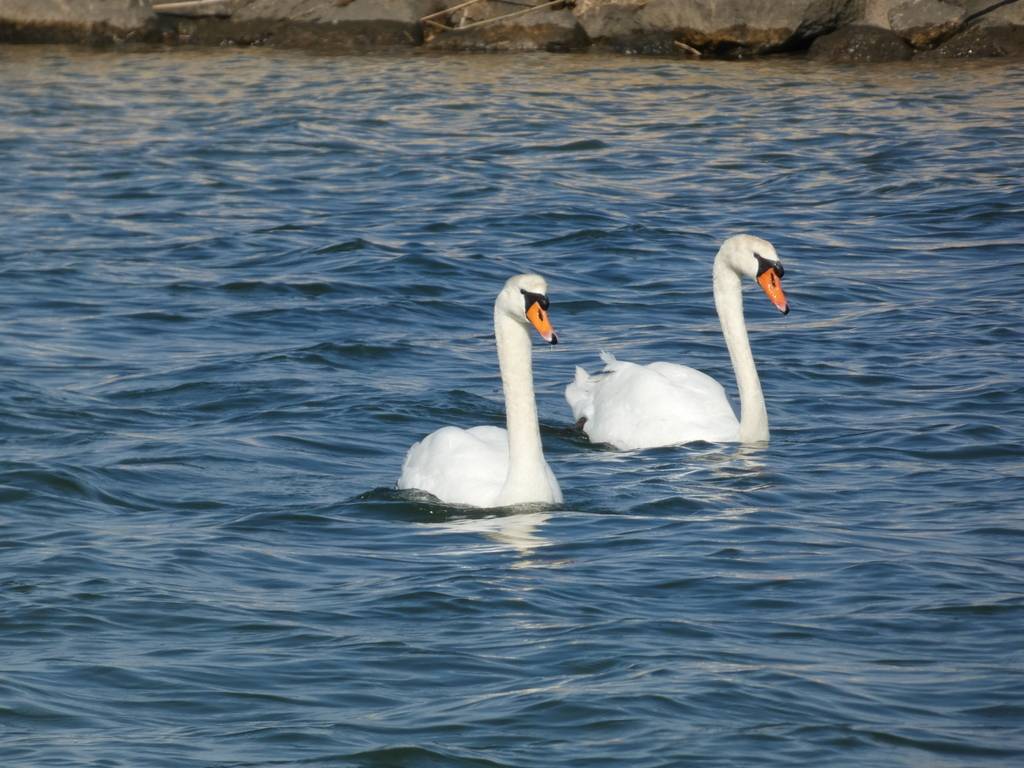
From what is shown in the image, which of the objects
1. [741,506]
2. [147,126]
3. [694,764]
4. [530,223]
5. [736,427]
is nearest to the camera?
[694,764]

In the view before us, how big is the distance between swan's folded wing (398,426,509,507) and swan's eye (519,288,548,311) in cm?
92

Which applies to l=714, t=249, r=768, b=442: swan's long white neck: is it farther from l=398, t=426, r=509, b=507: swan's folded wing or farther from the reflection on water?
the reflection on water

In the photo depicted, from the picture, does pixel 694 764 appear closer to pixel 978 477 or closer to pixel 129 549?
pixel 129 549

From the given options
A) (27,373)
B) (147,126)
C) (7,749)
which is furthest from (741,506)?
(147,126)

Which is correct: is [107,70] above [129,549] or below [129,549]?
above

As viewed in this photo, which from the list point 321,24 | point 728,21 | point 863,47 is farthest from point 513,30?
point 863,47

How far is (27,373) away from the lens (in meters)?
9.91

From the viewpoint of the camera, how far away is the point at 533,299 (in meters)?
7.29

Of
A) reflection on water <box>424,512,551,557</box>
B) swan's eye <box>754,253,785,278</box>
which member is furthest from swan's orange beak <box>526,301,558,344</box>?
swan's eye <box>754,253,785,278</box>

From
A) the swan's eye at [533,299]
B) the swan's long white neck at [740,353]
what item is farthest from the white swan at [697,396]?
the swan's eye at [533,299]

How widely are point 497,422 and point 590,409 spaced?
1.67 ft

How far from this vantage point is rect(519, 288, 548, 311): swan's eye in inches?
285

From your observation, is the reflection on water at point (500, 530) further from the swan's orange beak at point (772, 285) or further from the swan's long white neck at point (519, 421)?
the swan's orange beak at point (772, 285)

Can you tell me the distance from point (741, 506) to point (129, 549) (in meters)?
2.62
